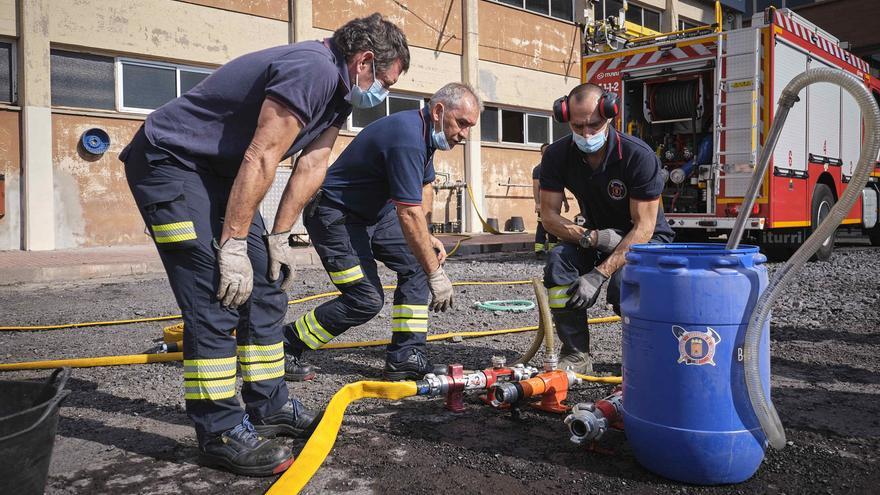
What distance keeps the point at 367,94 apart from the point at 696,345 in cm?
163

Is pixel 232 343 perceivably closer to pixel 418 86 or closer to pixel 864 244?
pixel 418 86

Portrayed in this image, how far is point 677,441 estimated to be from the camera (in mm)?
2312

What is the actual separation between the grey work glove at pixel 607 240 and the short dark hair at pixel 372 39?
1.57 meters

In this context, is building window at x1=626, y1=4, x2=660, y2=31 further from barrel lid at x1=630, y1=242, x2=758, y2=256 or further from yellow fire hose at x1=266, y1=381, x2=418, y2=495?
yellow fire hose at x1=266, y1=381, x2=418, y2=495

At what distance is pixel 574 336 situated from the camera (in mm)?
3771

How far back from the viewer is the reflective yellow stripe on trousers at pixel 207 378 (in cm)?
247

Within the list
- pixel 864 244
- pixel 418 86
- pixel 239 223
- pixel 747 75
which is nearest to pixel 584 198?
pixel 239 223

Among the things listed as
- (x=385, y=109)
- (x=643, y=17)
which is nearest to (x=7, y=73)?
(x=385, y=109)

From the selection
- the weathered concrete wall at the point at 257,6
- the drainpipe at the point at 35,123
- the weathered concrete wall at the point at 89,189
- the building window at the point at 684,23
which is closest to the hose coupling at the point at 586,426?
the weathered concrete wall at the point at 89,189

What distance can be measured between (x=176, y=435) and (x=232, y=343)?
2.11 feet

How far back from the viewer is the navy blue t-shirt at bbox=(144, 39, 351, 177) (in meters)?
2.47

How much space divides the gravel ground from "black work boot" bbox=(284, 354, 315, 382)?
0.09 metres

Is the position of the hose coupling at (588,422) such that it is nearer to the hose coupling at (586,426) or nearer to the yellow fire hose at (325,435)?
the hose coupling at (586,426)

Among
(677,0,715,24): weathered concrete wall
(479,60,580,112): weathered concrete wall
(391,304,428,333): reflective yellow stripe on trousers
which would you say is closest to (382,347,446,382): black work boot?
(391,304,428,333): reflective yellow stripe on trousers
